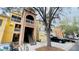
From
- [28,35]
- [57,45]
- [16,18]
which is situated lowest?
[57,45]

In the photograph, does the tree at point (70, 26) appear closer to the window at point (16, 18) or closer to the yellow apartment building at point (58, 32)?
the yellow apartment building at point (58, 32)

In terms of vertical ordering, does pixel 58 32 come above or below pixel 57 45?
above

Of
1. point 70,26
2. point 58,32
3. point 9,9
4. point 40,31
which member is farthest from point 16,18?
point 70,26

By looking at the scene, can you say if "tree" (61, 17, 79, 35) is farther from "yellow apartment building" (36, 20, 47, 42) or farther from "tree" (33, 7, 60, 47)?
"yellow apartment building" (36, 20, 47, 42)

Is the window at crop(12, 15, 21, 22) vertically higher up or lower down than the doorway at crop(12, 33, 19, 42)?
higher up

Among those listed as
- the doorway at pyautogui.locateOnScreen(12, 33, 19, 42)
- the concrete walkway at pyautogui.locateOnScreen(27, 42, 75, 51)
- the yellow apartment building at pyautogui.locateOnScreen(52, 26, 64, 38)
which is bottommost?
the concrete walkway at pyautogui.locateOnScreen(27, 42, 75, 51)

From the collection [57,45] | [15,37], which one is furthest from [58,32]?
[15,37]

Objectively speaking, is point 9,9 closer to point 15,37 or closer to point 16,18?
point 16,18

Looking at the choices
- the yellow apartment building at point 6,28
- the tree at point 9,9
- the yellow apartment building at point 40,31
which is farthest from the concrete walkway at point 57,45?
the tree at point 9,9

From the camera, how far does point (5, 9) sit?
177cm

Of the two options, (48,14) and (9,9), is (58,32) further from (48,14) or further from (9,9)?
(9,9)

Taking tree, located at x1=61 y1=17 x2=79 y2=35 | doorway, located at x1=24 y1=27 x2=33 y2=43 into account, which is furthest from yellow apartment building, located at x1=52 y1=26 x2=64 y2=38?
doorway, located at x1=24 y1=27 x2=33 y2=43
